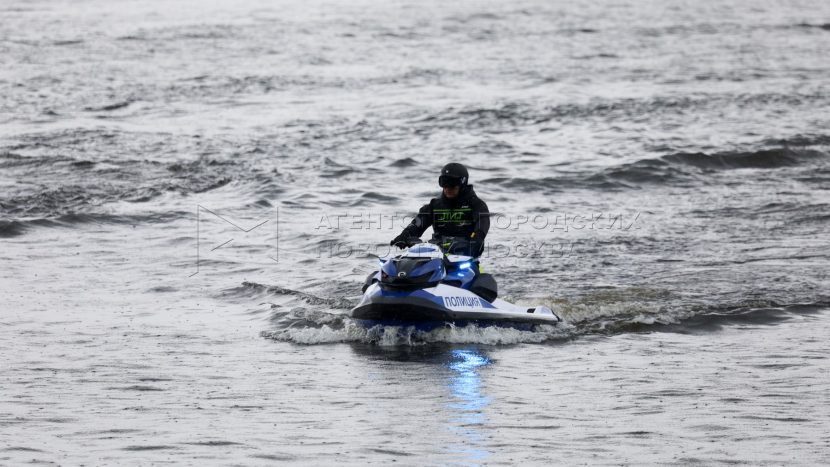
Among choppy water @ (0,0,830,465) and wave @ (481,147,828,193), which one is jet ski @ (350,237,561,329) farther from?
wave @ (481,147,828,193)

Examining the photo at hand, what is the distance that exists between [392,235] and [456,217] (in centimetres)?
651

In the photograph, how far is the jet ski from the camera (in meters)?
12.9

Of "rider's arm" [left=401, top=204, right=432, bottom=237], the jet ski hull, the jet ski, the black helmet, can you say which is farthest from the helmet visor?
the jet ski hull

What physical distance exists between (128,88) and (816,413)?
28676 mm

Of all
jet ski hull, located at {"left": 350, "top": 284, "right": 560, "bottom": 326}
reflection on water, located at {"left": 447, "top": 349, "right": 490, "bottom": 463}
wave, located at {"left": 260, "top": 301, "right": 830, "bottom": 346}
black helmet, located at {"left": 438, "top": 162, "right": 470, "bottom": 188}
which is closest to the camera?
reflection on water, located at {"left": 447, "top": 349, "right": 490, "bottom": 463}

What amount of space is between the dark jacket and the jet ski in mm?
514

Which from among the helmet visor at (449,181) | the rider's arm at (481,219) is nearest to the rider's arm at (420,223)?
the helmet visor at (449,181)

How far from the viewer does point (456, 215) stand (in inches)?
→ 566

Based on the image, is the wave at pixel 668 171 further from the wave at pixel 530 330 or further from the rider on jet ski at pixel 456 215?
the rider on jet ski at pixel 456 215

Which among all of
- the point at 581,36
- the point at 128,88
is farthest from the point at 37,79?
the point at 581,36

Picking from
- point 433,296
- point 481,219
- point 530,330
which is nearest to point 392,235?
point 481,219

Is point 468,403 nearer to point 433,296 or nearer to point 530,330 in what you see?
point 433,296

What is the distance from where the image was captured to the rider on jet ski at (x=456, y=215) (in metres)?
14.0

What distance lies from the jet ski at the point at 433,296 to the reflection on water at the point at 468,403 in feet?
1.77
